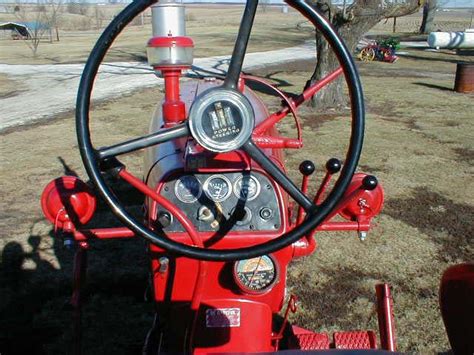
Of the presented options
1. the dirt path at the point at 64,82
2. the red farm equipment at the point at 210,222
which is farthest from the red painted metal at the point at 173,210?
the dirt path at the point at 64,82

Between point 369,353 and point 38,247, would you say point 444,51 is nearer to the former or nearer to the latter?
point 38,247

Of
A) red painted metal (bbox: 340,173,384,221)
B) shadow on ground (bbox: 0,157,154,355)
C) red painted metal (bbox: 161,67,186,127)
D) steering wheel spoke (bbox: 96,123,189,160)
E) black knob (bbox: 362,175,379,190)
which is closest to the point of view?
steering wheel spoke (bbox: 96,123,189,160)

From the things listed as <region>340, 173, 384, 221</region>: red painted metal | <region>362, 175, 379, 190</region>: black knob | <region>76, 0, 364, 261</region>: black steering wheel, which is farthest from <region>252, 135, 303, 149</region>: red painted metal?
<region>76, 0, 364, 261</region>: black steering wheel

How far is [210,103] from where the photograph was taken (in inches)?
53.9

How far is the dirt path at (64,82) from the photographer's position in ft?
32.1

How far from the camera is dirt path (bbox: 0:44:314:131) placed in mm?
9781

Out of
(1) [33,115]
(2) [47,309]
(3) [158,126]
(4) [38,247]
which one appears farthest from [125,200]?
(1) [33,115]

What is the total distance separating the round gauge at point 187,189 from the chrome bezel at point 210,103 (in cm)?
61

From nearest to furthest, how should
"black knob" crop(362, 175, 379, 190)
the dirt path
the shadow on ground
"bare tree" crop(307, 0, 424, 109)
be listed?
"black knob" crop(362, 175, 379, 190) < the shadow on ground < "bare tree" crop(307, 0, 424, 109) < the dirt path

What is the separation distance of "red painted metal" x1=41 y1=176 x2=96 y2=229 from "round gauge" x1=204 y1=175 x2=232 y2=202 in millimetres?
480

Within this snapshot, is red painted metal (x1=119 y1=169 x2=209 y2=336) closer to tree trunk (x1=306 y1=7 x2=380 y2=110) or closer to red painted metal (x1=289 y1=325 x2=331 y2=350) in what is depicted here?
red painted metal (x1=289 y1=325 x2=331 y2=350)

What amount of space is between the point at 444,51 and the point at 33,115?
17.6 meters

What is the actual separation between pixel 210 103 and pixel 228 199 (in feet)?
2.21

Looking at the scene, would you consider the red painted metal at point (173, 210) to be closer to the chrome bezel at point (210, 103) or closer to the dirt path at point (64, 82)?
the chrome bezel at point (210, 103)
